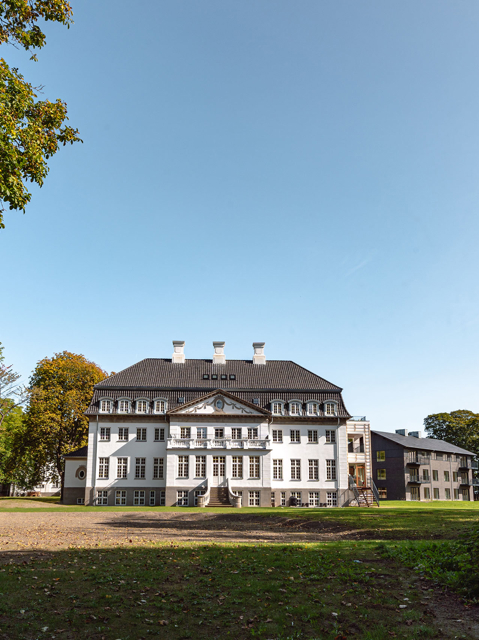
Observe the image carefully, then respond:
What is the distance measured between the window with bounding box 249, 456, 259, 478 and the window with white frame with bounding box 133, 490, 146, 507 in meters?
9.76

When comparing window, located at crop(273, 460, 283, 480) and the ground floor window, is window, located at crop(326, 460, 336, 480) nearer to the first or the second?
window, located at crop(273, 460, 283, 480)

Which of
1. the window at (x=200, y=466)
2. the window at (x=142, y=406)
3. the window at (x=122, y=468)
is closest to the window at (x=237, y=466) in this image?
the window at (x=200, y=466)

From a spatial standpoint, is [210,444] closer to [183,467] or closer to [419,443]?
[183,467]

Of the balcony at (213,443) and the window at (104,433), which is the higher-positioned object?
the window at (104,433)

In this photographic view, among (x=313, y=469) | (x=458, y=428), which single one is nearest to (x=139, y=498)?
(x=313, y=469)

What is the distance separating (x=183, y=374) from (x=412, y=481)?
1471 inches

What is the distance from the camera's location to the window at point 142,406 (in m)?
48.1

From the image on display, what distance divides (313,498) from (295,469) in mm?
2985

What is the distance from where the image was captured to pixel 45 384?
2142 inches

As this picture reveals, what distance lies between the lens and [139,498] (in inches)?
1854

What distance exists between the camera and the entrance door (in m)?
45.9

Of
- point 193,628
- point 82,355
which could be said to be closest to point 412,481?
point 82,355

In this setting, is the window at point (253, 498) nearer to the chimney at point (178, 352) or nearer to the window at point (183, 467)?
the window at point (183, 467)

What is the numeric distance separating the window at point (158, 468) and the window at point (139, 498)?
177cm
